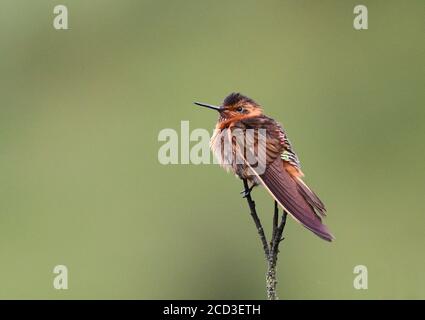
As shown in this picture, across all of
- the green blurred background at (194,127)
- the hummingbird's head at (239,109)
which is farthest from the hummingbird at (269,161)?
the green blurred background at (194,127)

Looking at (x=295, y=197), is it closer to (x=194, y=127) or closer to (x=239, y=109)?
(x=239, y=109)

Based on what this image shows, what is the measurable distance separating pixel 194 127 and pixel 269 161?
8.36 meters

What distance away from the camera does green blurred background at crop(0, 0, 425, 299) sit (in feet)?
→ 47.1

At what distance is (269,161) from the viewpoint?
26.1ft

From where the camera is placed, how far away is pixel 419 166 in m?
17.7

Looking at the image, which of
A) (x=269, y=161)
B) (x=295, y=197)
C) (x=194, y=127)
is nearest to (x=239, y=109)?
(x=269, y=161)

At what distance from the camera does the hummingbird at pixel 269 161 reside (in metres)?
6.96

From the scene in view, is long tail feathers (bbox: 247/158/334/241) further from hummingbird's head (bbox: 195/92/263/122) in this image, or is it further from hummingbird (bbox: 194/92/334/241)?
hummingbird's head (bbox: 195/92/263/122)

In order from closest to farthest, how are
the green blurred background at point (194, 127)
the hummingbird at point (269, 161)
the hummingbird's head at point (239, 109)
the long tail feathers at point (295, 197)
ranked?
the long tail feathers at point (295, 197), the hummingbird at point (269, 161), the hummingbird's head at point (239, 109), the green blurred background at point (194, 127)

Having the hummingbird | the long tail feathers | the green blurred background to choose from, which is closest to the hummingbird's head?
the hummingbird

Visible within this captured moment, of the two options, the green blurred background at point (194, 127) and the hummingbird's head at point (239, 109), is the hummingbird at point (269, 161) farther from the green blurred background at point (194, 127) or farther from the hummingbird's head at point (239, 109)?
the green blurred background at point (194, 127)

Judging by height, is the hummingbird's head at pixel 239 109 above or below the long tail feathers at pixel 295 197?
above

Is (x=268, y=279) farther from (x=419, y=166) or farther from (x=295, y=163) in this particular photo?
(x=419, y=166)

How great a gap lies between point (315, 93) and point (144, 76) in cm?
393
